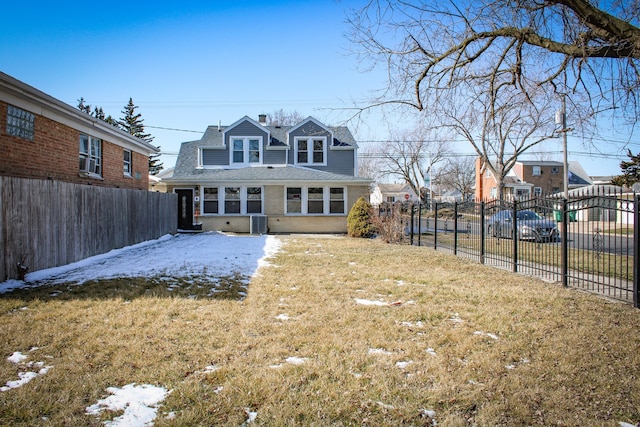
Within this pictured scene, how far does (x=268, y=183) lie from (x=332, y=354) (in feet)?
54.2

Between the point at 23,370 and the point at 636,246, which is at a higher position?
the point at 636,246

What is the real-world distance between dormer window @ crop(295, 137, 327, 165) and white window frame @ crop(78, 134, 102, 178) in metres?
10.7

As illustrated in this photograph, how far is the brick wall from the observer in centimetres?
931

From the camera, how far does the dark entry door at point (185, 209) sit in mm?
21078

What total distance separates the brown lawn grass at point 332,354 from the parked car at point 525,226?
2571mm

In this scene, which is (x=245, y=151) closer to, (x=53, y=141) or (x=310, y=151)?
(x=310, y=151)

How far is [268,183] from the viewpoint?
20.1 meters

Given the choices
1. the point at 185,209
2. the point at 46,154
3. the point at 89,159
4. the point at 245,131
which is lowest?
the point at 185,209

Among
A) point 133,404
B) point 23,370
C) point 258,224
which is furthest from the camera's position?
point 258,224

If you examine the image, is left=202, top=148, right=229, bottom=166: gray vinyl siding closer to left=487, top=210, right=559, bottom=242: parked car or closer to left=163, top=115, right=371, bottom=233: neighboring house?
left=163, top=115, right=371, bottom=233: neighboring house

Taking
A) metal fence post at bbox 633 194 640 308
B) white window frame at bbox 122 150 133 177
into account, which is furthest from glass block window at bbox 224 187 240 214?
metal fence post at bbox 633 194 640 308

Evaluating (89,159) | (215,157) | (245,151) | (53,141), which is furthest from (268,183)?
(53,141)

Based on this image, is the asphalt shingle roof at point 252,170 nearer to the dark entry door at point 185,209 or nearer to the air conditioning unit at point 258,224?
the dark entry door at point 185,209

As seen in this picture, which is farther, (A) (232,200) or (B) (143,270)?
(A) (232,200)
